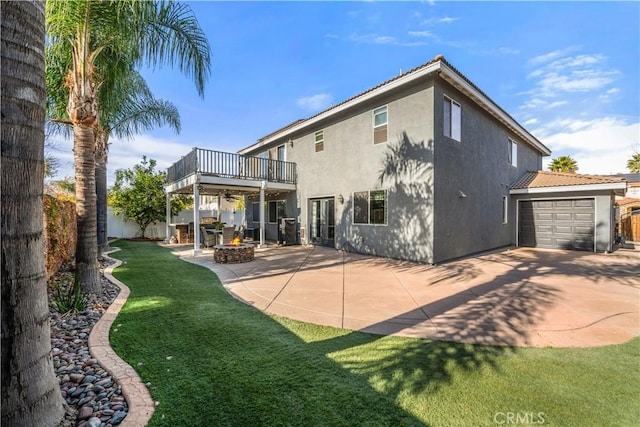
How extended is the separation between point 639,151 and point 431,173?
34878 mm

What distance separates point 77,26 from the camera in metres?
5.29

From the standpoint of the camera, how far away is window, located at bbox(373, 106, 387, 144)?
426 inches

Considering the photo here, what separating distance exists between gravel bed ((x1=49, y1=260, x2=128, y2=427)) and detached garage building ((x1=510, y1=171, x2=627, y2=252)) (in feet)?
54.1

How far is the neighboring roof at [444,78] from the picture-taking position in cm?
883

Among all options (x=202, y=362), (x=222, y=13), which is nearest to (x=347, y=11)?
(x=222, y=13)

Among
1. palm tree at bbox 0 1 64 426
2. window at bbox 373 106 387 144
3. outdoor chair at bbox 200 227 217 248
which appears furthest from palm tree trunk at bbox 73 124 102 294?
window at bbox 373 106 387 144

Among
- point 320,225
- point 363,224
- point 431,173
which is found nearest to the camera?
point 431,173

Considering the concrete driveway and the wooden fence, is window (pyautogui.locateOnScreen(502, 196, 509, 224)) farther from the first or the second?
the wooden fence

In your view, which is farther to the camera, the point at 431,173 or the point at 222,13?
the point at 431,173

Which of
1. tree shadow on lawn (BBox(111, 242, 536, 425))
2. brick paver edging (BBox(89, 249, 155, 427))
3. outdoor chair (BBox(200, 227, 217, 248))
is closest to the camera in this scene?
brick paver edging (BBox(89, 249, 155, 427))

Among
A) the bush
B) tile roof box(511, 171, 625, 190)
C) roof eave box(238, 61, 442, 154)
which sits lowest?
the bush

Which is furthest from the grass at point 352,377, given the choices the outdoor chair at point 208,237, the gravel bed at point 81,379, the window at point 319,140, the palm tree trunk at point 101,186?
the window at point 319,140

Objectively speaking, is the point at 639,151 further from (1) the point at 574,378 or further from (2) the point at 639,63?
(1) the point at 574,378

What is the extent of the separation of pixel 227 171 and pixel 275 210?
477 centimetres
